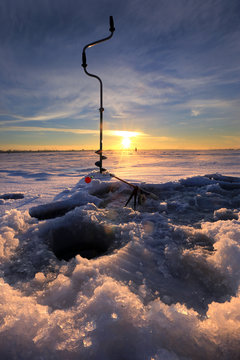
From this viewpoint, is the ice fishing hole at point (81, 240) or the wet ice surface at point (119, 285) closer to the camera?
the wet ice surface at point (119, 285)

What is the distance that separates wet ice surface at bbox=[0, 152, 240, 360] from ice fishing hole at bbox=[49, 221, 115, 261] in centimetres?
2

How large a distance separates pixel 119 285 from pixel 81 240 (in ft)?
4.78

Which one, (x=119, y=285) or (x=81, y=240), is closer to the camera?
(x=119, y=285)

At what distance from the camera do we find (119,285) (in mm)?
1847

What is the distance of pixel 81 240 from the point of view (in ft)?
10.2

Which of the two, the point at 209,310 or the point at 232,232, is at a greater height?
the point at 232,232

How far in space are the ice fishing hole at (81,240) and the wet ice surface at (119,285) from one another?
0.02m

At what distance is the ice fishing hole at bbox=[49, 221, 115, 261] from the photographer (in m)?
2.79

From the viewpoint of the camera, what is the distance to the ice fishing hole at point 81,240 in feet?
9.16

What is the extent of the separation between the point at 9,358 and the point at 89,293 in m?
0.74

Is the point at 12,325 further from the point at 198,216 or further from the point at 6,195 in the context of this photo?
the point at 6,195

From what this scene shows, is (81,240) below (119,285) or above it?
below

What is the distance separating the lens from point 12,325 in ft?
4.45

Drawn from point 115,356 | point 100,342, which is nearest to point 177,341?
point 115,356
